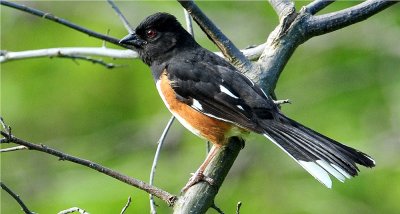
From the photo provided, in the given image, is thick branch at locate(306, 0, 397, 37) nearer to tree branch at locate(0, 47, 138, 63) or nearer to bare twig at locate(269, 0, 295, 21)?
bare twig at locate(269, 0, 295, 21)

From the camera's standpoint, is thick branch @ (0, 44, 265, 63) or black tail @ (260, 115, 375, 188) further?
thick branch @ (0, 44, 265, 63)

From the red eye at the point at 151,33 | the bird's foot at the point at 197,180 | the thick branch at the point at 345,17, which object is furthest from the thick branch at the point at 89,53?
the bird's foot at the point at 197,180

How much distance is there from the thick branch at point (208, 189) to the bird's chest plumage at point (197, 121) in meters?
0.13

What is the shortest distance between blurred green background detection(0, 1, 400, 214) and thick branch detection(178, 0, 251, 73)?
253cm

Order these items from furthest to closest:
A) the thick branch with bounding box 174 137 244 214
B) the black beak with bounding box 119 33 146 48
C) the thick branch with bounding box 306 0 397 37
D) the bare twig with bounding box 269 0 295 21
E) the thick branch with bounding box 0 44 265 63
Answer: the black beak with bounding box 119 33 146 48 < the thick branch with bounding box 0 44 265 63 < the bare twig with bounding box 269 0 295 21 < the thick branch with bounding box 306 0 397 37 < the thick branch with bounding box 174 137 244 214

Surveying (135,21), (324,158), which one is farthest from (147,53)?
(135,21)

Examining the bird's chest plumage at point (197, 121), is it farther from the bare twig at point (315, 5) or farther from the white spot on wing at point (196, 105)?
the bare twig at point (315, 5)

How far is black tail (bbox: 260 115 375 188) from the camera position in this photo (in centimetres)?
380

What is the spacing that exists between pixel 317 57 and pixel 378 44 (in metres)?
0.67

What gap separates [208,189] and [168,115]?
4.70 meters

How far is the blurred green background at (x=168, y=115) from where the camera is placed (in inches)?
283

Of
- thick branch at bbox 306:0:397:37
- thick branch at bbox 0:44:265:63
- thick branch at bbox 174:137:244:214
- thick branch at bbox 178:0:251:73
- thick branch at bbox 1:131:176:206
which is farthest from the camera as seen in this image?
thick branch at bbox 0:44:265:63

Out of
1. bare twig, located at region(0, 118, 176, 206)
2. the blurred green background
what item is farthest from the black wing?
the blurred green background

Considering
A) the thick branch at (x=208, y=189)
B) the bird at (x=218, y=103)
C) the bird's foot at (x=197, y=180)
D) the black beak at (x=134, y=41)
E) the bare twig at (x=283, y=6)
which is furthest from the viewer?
the black beak at (x=134, y=41)
